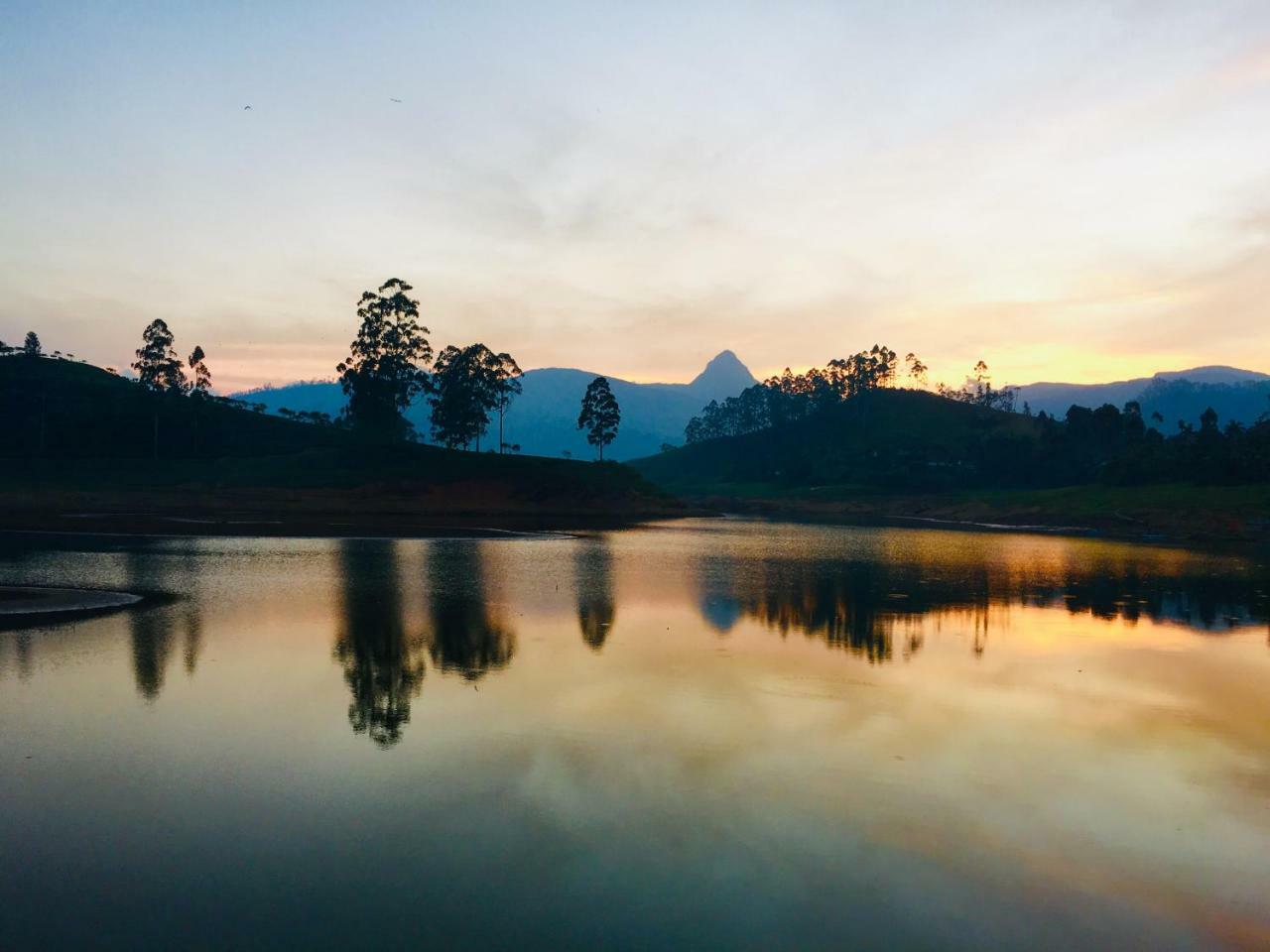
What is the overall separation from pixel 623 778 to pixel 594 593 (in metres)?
25.6

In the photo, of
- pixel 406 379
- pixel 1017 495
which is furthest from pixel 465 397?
pixel 1017 495

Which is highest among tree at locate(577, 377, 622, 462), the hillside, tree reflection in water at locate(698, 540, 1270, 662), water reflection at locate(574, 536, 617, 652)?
tree at locate(577, 377, 622, 462)

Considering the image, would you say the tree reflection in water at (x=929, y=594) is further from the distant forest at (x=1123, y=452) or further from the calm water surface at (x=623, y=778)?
the distant forest at (x=1123, y=452)

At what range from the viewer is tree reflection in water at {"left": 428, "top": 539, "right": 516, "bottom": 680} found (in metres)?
26.4

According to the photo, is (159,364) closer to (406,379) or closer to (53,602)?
(406,379)

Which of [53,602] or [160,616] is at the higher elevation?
[53,602]

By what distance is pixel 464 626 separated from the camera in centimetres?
3216

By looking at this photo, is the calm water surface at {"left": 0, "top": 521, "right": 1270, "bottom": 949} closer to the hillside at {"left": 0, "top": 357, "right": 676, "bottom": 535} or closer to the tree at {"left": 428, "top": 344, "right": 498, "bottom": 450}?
the hillside at {"left": 0, "top": 357, "right": 676, "bottom": 535}

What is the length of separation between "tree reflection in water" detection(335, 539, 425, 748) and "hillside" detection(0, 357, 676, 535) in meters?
36.8

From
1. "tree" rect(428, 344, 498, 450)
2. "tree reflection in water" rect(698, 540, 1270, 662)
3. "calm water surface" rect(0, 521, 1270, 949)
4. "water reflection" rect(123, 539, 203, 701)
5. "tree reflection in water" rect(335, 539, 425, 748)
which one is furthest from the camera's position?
"tree" rect(428, 344, 498, 450)

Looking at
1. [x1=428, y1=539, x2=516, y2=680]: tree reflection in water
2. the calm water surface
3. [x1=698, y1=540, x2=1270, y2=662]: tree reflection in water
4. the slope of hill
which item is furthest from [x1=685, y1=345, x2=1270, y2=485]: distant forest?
[x1=428, y1=539, x2=516, y2=680]: tree reflection in water

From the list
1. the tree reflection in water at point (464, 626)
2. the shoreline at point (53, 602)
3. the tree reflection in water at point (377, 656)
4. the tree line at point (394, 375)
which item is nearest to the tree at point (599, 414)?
the tree line at point (394, 375)

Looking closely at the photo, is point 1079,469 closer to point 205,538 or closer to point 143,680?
point 205,538

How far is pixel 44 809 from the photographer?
48.2 feet
